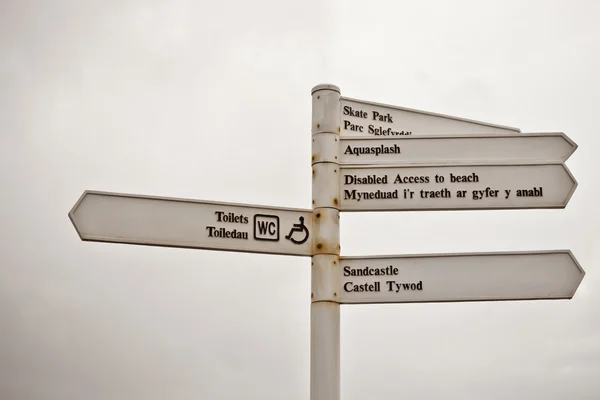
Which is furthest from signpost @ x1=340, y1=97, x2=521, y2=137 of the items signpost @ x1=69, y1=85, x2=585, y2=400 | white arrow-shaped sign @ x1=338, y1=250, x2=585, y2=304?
white arrow-shaped sign @ x1=338, y1=250, x2=585, y2=304

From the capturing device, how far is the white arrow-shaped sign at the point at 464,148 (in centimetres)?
458

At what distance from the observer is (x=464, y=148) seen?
15.2ft

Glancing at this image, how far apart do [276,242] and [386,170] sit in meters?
0.81

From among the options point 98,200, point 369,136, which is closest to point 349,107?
point 369,136

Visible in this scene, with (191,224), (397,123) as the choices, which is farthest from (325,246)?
(397,123)

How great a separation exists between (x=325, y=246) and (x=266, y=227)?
369 mm

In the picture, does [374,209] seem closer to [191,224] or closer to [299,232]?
[299,232]

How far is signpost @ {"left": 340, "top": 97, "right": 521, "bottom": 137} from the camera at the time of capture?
4688 millimetres

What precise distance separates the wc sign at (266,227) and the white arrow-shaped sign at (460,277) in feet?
1.41

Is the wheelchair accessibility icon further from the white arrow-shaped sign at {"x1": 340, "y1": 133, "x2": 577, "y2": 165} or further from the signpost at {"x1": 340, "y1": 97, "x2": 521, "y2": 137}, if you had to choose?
the signpost at {"x1": 340, "y1": 97, "x2": 521, "y2": 137}

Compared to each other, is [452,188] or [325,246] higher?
[452,188]

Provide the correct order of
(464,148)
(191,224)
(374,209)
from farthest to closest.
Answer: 1. (464,148)
2. (374,209)
3. (191,224)

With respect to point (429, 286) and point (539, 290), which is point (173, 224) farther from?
point (539, 290)

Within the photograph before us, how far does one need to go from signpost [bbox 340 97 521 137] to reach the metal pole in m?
0.15
